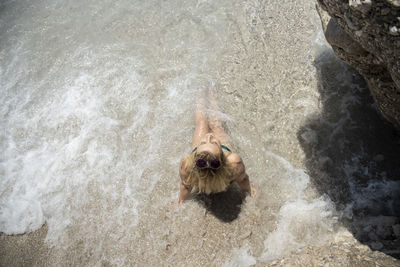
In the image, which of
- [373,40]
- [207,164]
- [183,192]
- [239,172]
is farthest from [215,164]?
[373,40]

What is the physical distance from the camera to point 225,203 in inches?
135

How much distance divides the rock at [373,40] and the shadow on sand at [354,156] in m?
0.48

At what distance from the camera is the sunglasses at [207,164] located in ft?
8.65

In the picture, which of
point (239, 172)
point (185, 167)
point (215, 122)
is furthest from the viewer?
point (215, 122)

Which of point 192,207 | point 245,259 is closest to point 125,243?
point 192,207

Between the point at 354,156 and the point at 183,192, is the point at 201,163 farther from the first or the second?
the point at 354,156

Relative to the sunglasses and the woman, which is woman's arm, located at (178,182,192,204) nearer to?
Answer: the woman

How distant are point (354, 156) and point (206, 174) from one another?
76.7 inches

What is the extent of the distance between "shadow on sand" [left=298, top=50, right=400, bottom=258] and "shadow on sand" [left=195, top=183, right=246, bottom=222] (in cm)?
93

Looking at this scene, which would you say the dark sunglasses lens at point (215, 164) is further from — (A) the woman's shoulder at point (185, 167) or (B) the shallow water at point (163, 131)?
(B) the shallow water at point (163, 131)

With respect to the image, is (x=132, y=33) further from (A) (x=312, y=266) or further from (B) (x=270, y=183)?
(A) (x=312, y=266)

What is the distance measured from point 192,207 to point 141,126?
1.48 meters

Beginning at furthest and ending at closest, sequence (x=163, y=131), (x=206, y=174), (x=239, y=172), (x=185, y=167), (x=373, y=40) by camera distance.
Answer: (x=163, y=131) → (x=239, y=172) → (x=185, y=167) → (x=206, y=174) → (x=373, y=40)

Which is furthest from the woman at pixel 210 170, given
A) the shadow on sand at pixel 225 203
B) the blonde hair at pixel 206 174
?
the shadow on sand at pixel 225 203
